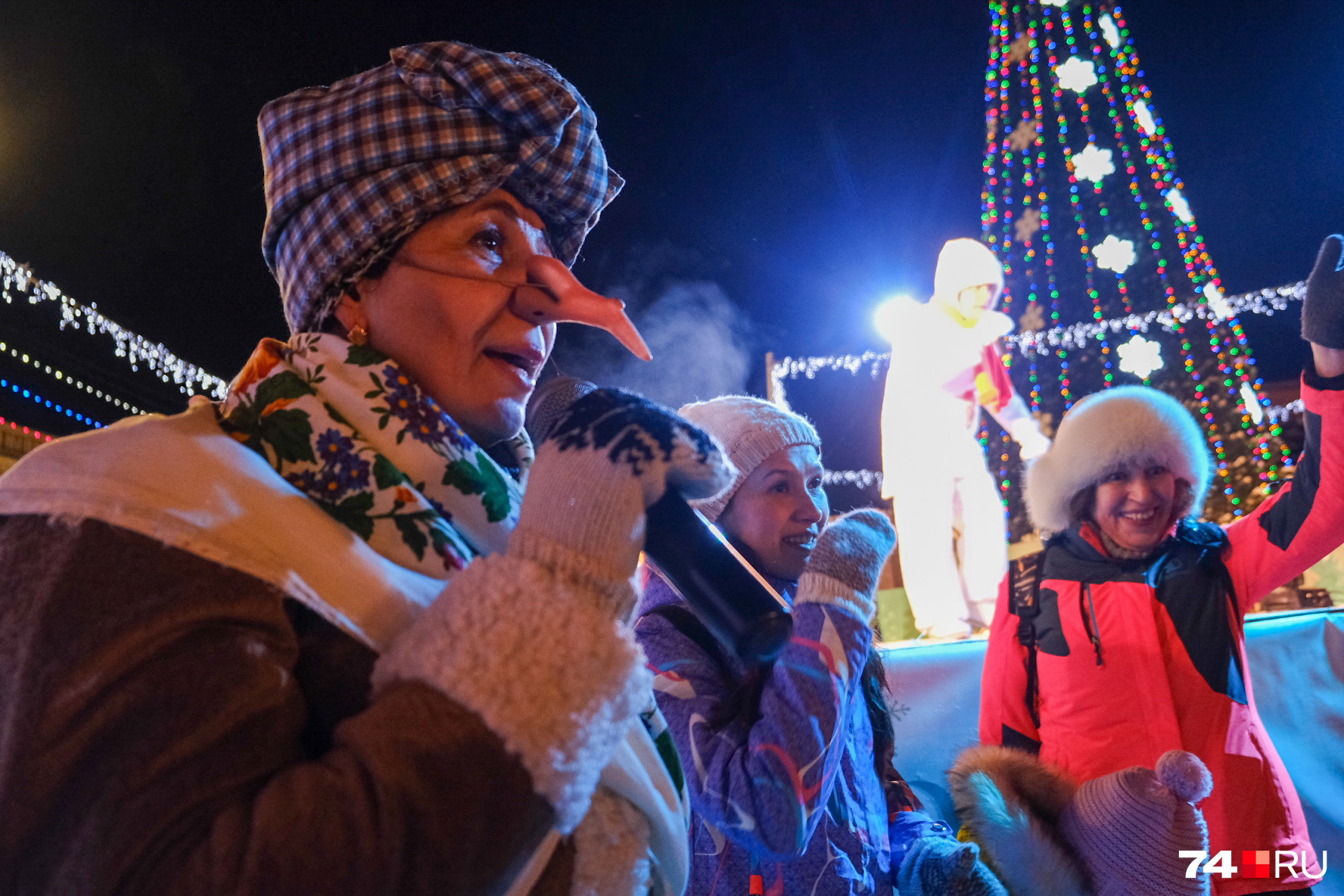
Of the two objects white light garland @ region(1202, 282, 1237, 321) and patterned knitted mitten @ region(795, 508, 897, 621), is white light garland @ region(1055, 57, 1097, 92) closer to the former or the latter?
white light garland @ region(1202, 282, 1237, 321)

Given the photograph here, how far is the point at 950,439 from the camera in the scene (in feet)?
12.9

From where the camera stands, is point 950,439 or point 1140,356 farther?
point 1140,356

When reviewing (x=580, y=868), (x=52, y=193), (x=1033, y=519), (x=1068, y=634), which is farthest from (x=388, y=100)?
(x=52, y=193)

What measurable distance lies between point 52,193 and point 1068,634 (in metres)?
8.81

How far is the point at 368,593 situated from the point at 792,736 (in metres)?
0.85

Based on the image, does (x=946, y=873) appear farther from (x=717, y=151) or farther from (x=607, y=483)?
(x=717, y=151)

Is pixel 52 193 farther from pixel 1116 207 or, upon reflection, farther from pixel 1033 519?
pixel 1116 207

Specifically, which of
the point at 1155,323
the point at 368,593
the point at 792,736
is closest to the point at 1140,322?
the point at 1155,323

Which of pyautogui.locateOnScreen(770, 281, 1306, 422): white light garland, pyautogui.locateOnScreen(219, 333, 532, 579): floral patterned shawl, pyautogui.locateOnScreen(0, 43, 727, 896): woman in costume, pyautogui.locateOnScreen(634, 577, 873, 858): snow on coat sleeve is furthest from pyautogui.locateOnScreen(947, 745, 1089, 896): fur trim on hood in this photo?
pyautogui.locateOnScreen(770, 281, 1306, 422): white light garland

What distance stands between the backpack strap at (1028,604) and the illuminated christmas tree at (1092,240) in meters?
3.38

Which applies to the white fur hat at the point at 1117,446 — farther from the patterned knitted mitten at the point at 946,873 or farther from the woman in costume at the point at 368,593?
the woman in costume at the point at 368,593

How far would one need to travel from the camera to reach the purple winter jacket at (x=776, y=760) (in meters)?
1.27

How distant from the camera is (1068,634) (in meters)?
2.22

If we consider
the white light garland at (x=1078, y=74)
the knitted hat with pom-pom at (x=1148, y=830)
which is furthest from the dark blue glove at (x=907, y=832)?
the white light garland at (x=1078, y=74)
